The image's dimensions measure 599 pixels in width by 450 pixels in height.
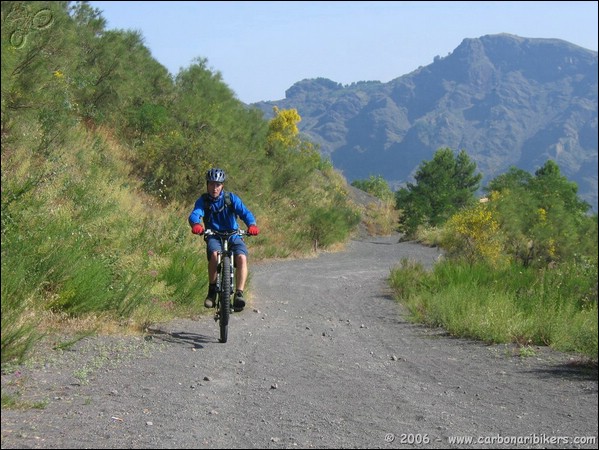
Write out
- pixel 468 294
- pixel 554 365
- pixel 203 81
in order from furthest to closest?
1. pixel 203 81
2. pixel 468 294
3. pixel 554 365

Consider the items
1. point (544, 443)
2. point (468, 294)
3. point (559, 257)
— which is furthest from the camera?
point (559, 257)

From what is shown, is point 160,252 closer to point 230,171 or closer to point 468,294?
point 468,294

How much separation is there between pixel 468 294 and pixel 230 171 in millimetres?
12983

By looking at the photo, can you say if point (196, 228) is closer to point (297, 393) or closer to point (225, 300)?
point (225, 300)

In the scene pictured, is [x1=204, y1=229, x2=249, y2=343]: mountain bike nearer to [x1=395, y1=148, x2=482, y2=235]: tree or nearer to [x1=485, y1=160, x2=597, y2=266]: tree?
[x1=485, y1=160, x2=597, y2=266]: tree

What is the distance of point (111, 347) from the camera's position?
23.5 ft

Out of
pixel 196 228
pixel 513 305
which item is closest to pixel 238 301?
pixel 196 228

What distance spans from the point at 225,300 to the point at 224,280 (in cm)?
27

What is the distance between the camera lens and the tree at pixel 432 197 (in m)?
50.4

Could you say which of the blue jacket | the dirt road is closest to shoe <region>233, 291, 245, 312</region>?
the dirt road

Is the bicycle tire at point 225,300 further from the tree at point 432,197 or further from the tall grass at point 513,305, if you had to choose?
the tree at point 432,197

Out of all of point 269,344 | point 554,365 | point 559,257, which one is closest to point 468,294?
point 554,365

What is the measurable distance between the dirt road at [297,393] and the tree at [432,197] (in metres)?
40.8

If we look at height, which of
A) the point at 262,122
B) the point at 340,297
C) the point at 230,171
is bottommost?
the point at 340,297
